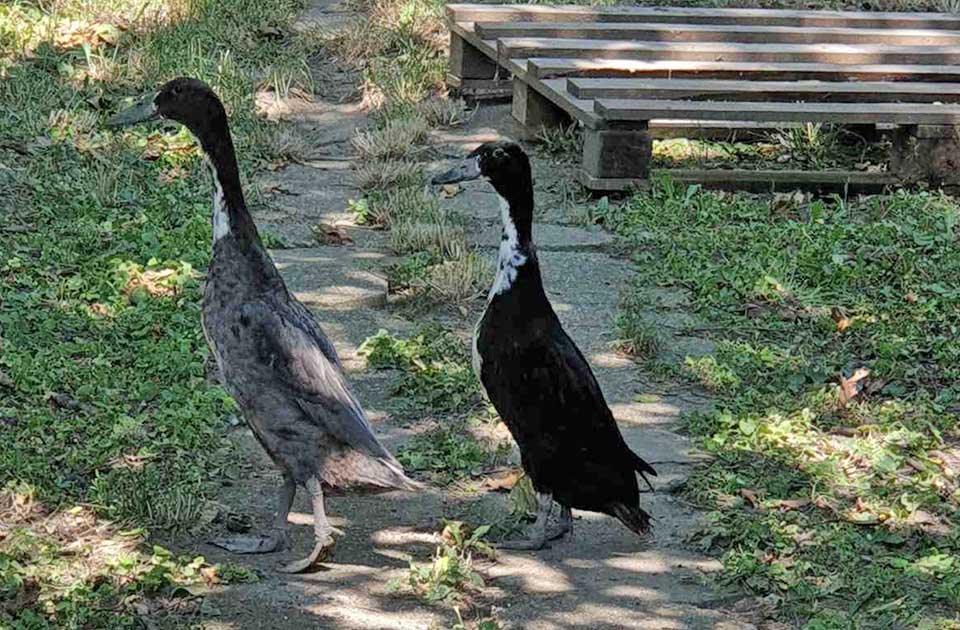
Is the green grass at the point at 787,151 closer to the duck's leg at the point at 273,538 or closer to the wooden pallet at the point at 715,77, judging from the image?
the wooden pallet at the point at 715,77

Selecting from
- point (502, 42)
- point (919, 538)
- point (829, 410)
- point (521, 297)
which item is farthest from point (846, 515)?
point (502, 42)

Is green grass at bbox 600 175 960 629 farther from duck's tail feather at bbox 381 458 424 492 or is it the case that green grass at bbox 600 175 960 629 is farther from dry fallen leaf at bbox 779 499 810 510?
duck's tail feather at bbox 381 458 424 492

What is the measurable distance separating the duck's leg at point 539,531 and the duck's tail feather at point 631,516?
207 mm

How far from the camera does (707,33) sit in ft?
31.6

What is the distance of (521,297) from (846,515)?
1287mm

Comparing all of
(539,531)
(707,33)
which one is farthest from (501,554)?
(707,33)

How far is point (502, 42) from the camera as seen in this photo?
30.6 feet

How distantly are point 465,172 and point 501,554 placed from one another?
4.19 feet

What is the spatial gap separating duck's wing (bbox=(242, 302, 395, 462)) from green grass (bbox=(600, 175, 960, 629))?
3.83ft

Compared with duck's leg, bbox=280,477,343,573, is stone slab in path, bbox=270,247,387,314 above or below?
above

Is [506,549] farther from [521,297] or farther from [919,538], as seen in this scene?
[919,538]

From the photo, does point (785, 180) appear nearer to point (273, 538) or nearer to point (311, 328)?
point (311, 328)

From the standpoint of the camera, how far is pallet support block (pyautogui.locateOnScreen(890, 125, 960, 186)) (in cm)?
839

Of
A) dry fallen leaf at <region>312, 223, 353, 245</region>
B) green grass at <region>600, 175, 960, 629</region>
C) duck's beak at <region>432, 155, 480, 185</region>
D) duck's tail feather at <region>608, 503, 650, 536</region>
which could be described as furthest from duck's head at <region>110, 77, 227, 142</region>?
dry fallen leaf at <region>312, 223, 353, 245</region>
